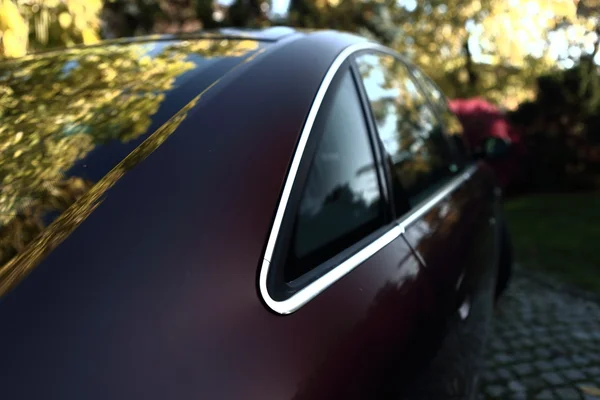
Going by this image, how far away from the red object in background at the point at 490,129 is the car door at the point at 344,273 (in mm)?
8606

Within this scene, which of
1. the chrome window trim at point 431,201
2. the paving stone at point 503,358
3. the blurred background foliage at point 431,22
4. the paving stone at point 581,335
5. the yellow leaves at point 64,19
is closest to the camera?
the chrome window trim at point 431,201

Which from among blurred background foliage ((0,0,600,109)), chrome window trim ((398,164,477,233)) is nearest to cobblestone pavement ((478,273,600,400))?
chrome window trim ((398,164,477,233))

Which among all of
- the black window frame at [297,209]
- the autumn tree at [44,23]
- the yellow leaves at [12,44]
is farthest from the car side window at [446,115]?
the yellow leaves at [12,44]

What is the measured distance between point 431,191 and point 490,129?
830cm

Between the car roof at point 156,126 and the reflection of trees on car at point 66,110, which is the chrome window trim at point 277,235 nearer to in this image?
the car roof at point 156,126

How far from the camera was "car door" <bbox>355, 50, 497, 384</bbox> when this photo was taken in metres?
1.92

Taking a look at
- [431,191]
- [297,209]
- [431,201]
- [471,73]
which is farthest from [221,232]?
[471,73]

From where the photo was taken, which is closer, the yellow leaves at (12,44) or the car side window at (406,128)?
the car side window at (406,128)

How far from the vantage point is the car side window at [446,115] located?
3.18 m

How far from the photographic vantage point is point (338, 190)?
1.66 meters

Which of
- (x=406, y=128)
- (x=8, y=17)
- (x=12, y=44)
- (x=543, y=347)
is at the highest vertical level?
(x=8, y=17)

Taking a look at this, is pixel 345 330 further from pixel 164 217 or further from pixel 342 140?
pixel 342 140

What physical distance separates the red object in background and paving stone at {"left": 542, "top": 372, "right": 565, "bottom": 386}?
6608 millimetres

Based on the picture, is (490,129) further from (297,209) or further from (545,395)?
(297,209)
